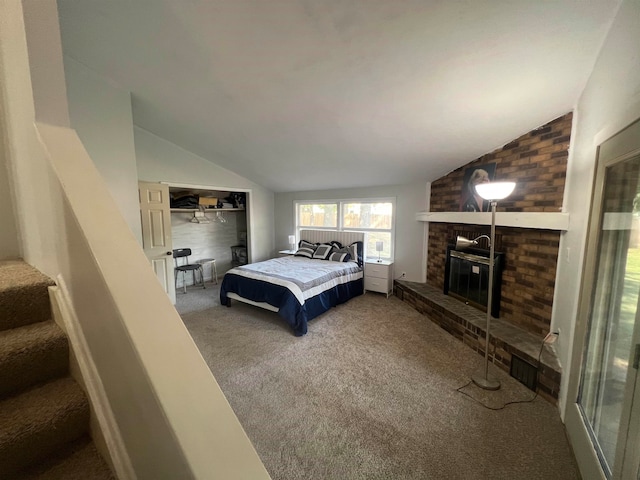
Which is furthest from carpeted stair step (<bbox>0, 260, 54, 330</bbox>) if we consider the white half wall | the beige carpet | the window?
the window

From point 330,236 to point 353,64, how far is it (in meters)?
3.59

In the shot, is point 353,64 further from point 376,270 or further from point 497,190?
point 376,270

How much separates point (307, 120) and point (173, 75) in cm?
134

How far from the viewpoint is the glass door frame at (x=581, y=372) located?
1070 mm

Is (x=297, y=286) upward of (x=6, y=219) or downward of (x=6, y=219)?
downward

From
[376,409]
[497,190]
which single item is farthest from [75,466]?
[497,190]

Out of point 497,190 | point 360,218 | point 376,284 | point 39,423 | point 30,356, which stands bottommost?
point 376,284

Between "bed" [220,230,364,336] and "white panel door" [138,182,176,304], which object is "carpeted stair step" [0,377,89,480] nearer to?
"bed" [220,230,364,336]

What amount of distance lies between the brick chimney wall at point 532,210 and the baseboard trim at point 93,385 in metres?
3.26

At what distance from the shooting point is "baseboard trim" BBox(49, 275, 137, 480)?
2.46 ft

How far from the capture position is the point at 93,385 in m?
0.84

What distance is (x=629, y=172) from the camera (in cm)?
136

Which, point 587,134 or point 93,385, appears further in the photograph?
point 587,134

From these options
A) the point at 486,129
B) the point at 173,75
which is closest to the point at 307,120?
the point at 173,75
